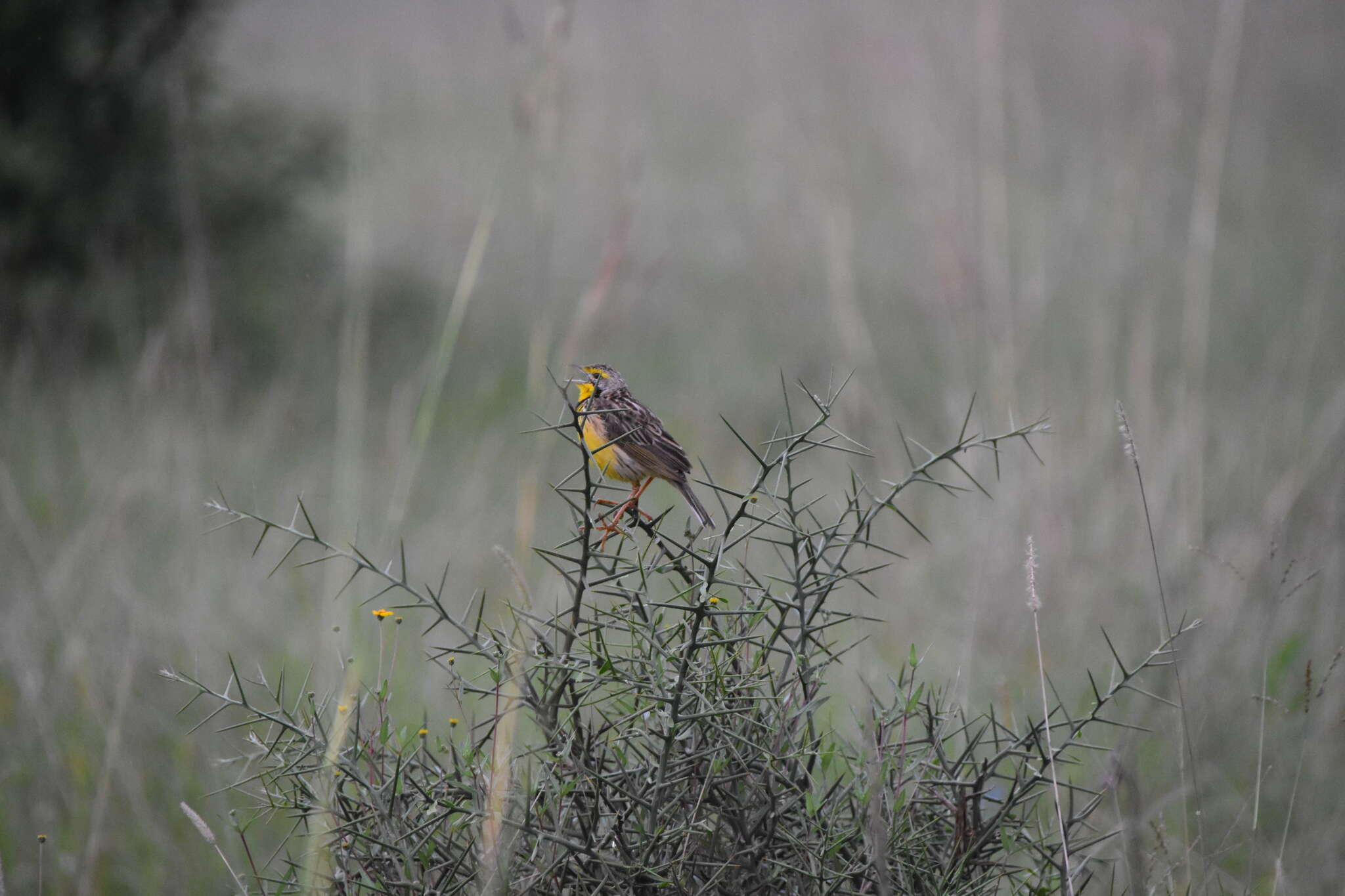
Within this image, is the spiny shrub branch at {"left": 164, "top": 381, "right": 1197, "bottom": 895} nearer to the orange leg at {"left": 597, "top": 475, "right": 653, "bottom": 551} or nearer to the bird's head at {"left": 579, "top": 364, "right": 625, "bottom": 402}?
the orange leg at {"left": 597, "top": 475, "right": 653, "bottom": 551}

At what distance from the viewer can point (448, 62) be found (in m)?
11.4

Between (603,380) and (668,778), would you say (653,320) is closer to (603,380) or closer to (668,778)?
(603,380)

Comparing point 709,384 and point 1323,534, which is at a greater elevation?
point 709,384

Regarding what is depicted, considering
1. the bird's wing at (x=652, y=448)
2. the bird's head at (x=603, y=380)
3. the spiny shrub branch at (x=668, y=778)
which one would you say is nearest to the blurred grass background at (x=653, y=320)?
the bird's head at (x=603, y=380)

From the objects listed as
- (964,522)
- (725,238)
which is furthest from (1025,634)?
(725,238)

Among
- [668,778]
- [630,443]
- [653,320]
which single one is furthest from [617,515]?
[653,320]

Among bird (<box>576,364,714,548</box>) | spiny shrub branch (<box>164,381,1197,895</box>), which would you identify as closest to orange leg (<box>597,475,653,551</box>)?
spiny shrub branch (<box>164,381,1197,895</box>)

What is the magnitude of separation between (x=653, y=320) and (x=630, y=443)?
7.51 meters

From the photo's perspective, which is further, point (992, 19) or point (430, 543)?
point (430, 543)

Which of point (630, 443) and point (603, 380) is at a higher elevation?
point (603, 380)

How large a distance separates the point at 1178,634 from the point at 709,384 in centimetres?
670

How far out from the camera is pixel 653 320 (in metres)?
9.41

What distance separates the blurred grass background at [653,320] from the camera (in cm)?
326

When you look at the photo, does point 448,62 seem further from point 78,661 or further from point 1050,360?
point 78,661
